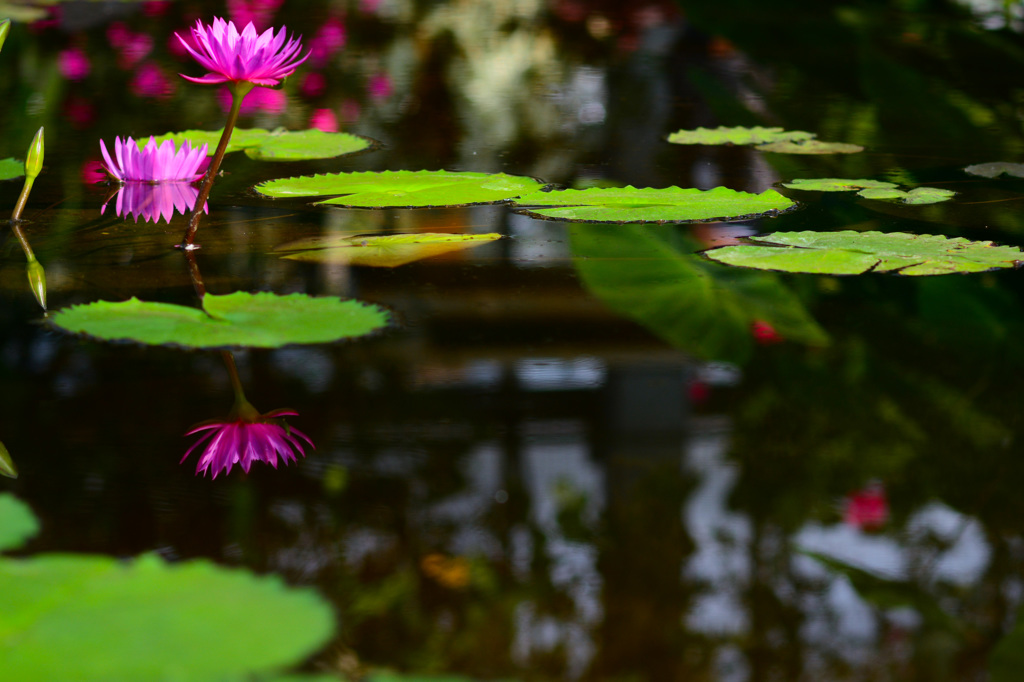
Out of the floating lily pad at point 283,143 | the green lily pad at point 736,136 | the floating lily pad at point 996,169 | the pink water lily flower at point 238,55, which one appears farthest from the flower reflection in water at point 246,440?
the green lily pad at point 736,136

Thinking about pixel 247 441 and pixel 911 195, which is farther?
pixel 911 195

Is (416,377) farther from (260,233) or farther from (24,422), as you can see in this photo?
(260,233)

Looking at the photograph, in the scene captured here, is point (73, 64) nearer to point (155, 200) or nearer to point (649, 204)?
point (155, 200)

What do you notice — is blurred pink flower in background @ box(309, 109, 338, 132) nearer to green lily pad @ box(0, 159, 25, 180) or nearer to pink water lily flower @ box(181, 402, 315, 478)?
green lily pad @ box(0, 159, 25, 180)

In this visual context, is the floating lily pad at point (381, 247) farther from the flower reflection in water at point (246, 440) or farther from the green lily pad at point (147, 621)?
the green lily pad at point (147, 621)

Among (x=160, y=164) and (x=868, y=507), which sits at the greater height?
(x=160, y=164)

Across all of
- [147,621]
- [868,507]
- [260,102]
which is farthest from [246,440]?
[260,102]

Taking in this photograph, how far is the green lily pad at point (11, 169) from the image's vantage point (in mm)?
2120

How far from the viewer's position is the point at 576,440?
97 cm

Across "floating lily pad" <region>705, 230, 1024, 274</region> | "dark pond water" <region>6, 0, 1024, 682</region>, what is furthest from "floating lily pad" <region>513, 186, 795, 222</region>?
"floating lily pad" <region>705, 230, 1024, 274</region>

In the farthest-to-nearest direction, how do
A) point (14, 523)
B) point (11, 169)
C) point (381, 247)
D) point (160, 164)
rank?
point (11, 169), point (160, 164), point (381, 247), point (14, 523)

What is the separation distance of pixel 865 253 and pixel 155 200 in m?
1.22

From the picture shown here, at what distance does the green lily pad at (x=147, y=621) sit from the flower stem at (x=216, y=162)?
840 millimetres

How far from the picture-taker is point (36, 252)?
5.18 ft
